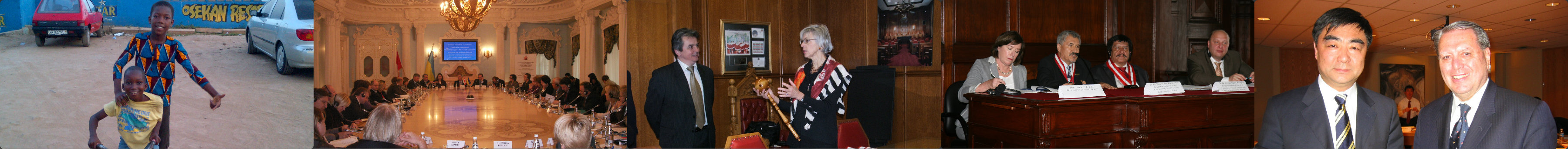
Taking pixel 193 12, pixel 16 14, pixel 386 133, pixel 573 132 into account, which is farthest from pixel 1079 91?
pixel 16 14

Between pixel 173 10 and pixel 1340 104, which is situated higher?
pixel 173 10

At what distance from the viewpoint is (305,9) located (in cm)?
395

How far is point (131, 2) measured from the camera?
416 centimetres

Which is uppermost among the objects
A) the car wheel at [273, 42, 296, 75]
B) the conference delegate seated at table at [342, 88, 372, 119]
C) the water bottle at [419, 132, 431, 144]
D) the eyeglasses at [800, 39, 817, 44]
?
the eyeglasses at [800, 39, 817, 44]

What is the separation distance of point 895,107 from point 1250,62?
1.81m

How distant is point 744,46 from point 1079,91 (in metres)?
1.60

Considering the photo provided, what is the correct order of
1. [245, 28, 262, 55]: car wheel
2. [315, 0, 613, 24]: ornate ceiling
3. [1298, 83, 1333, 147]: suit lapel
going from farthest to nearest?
1. [245, 28, 262, 55]: car wheel
2. [315, 0, 613, 24]: ornate ceiling
3. [1298, 83, 1333, 147]: suit lapel

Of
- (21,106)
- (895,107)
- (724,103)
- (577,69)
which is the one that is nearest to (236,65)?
(21,106)

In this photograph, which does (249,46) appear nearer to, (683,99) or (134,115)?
(134,115)

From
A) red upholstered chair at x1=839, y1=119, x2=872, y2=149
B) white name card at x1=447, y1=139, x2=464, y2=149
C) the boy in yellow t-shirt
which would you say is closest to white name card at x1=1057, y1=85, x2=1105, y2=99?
red upholstered chair at x1=839, y1=119, x2=872, y2=149

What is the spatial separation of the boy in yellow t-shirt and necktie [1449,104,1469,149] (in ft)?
17.2

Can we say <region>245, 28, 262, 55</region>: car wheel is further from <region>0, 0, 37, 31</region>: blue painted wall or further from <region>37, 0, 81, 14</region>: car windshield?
<region>0, 0, 37, 31</region>: blue painted wall

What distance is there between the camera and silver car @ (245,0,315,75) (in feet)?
13.0

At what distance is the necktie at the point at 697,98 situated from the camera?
3949 millimetres
